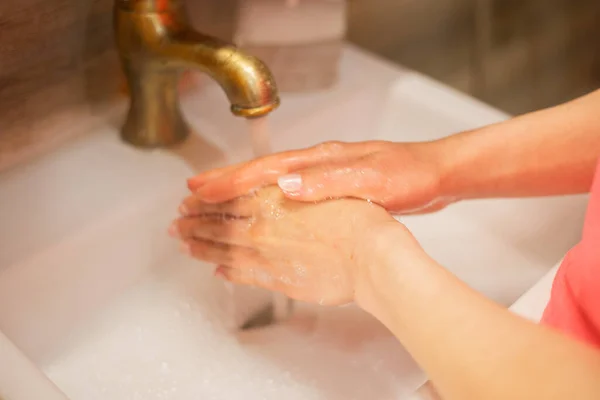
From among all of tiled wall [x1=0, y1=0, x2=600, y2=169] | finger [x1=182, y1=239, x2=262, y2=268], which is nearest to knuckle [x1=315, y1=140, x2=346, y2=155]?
finger [x1=182, y1=239, x2=262, y2=268]

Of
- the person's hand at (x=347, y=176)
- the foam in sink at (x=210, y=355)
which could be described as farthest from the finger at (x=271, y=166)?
the foam in sink at (x=210, y=355)

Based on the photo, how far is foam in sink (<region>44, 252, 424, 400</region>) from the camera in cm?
55

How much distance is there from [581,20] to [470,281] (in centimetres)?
97

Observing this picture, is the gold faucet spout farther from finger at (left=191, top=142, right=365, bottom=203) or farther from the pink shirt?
the pink shirt

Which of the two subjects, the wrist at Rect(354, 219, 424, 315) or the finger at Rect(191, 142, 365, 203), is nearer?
the wrist at Rect(354, 219, 424, 315)

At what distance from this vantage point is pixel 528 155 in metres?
0.56

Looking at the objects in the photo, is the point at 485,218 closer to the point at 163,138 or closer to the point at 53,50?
the point at 163,138

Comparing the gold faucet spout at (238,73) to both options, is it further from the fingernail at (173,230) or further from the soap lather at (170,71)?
the fingernail at (173,230)

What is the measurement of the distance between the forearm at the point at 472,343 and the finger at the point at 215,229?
0.17 metres

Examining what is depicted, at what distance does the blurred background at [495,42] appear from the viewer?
90 centimetres

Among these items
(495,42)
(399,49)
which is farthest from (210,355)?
(495,42)

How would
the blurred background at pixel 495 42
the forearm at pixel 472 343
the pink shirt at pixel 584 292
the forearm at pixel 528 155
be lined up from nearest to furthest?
the forearm at pixel 472 343 → the pink shirt at pixel 584 292 → the forearm at pixel 528 155 → the blurred background at pixel 495 42

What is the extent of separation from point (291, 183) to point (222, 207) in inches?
3.2

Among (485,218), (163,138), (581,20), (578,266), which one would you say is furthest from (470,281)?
(581,20)
